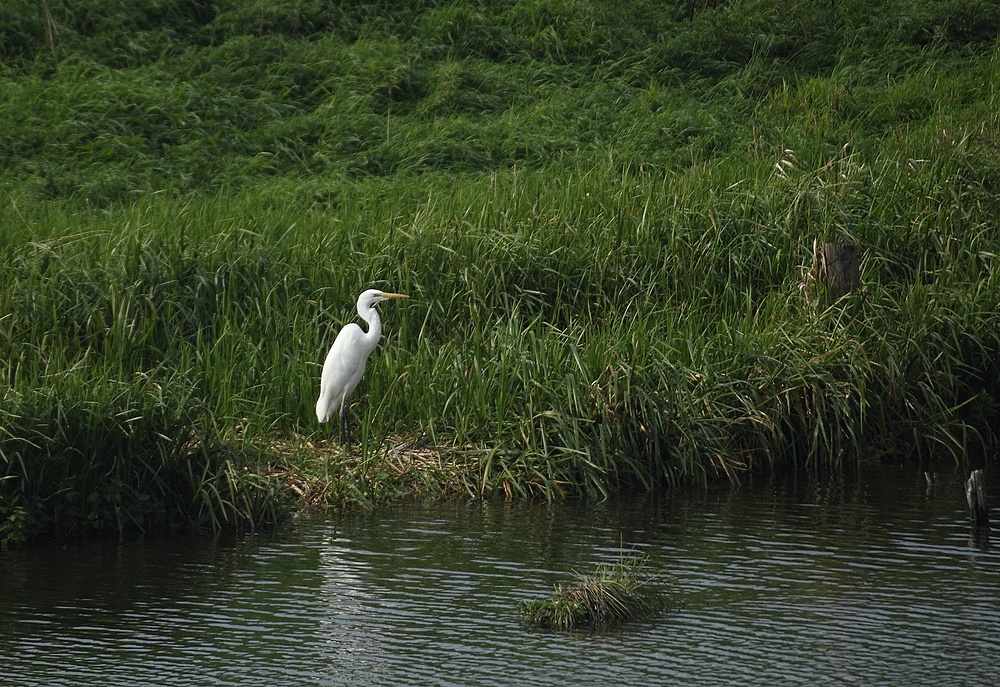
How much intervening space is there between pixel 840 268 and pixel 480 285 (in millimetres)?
2756

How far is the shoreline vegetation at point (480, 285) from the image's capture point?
8.54 metres

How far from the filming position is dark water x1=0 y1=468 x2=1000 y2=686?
219 inches

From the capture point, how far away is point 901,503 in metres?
8.41

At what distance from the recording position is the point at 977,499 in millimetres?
7633

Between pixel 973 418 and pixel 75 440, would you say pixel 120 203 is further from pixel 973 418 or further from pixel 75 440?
pixel 973 418

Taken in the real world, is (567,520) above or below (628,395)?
below

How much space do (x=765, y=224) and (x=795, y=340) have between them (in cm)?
166

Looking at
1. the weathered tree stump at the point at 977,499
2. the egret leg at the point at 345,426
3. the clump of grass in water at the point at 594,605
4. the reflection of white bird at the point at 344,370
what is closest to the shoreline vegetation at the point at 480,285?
the egret leg at the point at 345,426

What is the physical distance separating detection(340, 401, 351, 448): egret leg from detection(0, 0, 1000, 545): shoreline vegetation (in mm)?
114

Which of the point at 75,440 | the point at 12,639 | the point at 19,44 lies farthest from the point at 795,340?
the point at 19,44

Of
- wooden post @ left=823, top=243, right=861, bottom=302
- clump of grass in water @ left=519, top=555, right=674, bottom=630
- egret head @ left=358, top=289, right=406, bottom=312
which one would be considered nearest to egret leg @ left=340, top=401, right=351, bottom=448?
egret head @ left=358, top=289, right=406, bottom=312

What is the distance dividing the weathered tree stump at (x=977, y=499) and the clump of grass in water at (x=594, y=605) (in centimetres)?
238

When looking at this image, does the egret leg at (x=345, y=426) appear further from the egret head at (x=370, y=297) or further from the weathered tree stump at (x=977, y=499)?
the weathered tree stump at (x=977, y=499)

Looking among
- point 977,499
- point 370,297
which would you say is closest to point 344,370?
point 370,297
